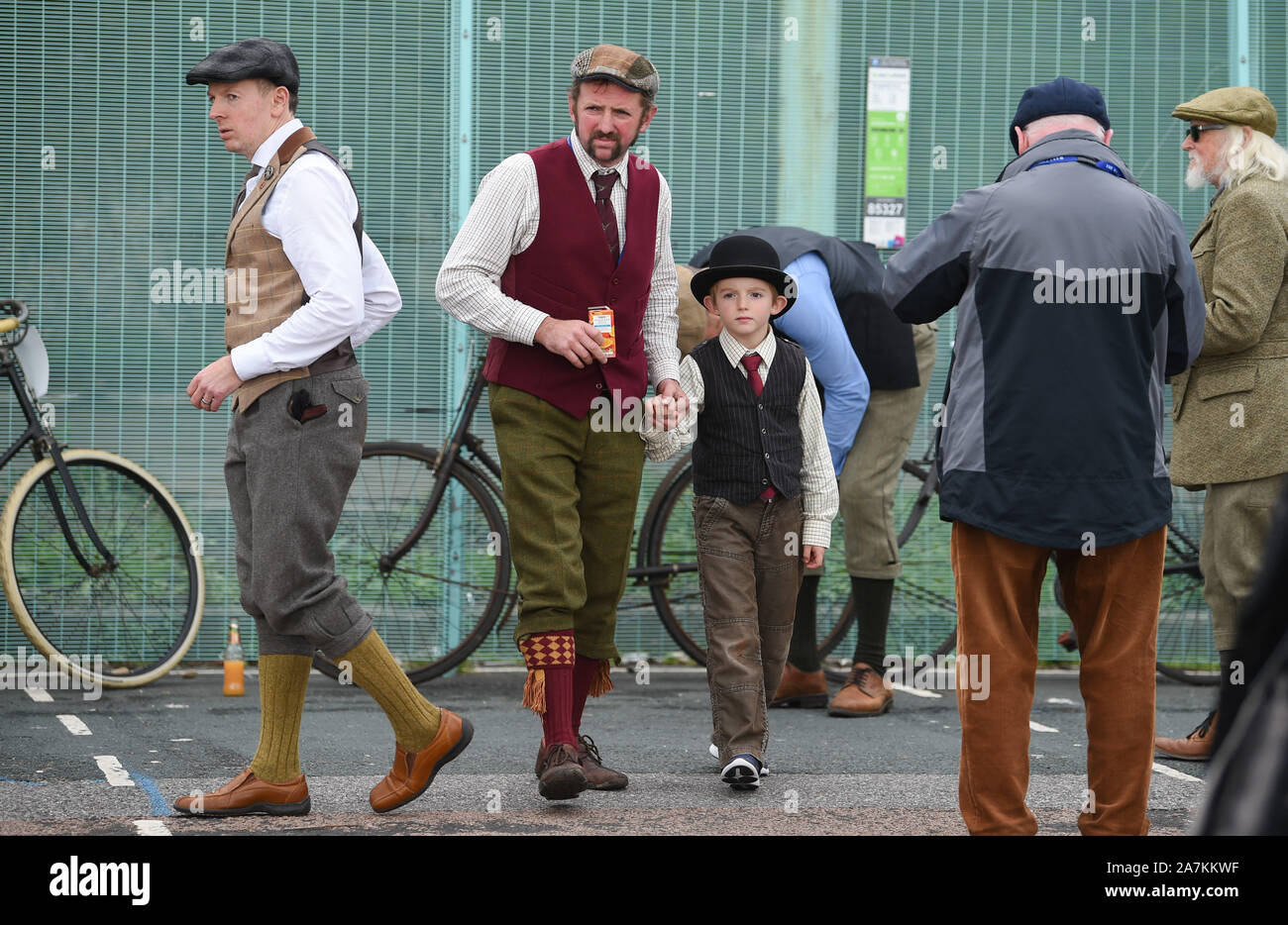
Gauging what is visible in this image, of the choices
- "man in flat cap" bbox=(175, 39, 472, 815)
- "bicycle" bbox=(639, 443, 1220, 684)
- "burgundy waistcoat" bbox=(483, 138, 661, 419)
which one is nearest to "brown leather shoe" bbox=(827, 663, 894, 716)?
"bicycle" bbox=(639, 443, 1220, 684)

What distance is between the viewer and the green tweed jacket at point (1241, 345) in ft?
15.0

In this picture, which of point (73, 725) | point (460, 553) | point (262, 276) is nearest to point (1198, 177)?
point (262, 276)

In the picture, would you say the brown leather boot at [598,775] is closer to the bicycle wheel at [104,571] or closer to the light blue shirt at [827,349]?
the light blue shirt at [827,349]

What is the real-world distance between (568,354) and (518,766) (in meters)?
1.46

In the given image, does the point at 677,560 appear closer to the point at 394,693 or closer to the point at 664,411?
the point at 664,411

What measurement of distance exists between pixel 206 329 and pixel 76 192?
83 centimetres

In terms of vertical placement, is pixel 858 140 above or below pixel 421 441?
above

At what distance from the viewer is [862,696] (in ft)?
18.9

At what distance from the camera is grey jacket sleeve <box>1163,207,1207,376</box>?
3.38 metres

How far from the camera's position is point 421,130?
22.8ft

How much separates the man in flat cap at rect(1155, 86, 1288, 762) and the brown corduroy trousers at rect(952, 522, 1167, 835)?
141 cm
